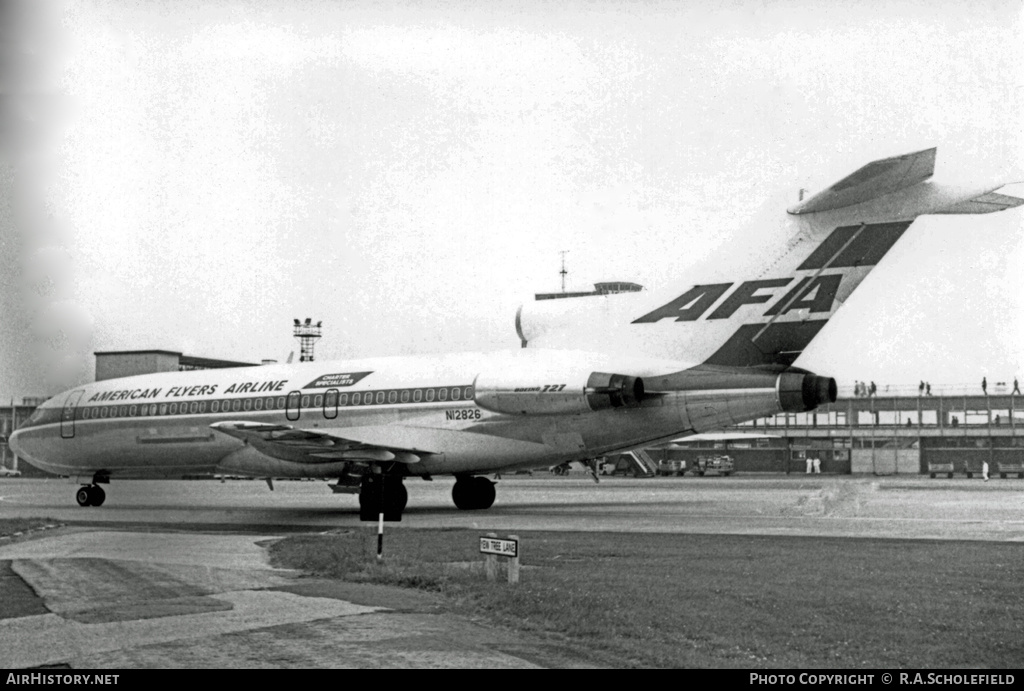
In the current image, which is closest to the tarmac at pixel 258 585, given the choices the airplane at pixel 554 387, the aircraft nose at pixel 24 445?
the airplane at pixel 554 387

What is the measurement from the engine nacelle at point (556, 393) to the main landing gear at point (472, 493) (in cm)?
381

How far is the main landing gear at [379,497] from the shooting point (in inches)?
927

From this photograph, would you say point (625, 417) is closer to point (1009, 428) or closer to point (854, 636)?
point (854, 636)

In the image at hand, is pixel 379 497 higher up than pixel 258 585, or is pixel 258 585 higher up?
pixel 258 585

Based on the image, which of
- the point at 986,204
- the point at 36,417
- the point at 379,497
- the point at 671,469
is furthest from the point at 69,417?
the point at 671,469

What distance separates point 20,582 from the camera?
1205 centimetres

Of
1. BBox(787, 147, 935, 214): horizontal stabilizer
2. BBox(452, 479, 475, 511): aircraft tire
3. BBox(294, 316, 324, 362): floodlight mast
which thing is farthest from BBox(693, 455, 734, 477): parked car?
BBox(787, 147, 935, 214): horizontal stabilizer

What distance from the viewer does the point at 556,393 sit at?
22.4 m

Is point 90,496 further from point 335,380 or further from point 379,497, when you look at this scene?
point 379,497

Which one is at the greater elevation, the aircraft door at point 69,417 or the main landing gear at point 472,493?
the aircraft door at point 69,417

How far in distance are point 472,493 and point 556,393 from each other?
5.68 m

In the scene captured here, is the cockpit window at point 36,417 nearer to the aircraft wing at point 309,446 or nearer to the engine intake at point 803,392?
the aircraft wing at point 309,446
